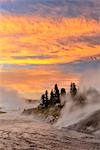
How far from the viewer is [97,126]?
296ft

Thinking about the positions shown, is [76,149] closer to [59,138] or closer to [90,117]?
[59,138]

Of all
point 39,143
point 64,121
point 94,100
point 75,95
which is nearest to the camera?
point 39,143

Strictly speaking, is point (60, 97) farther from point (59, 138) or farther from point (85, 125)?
point (59, 138)

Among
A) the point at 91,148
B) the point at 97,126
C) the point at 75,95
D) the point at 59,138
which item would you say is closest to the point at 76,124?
the point at 97,126

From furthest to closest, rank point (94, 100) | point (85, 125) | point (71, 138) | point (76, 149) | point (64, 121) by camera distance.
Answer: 1. point (94, 100)
2. point (64, 121)
3. point (85, 125)
4. point (71, 138)
5. point (76, 149)

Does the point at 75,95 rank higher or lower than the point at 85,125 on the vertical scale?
higher

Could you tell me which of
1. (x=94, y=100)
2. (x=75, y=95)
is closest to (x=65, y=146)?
(x=94, y=100)

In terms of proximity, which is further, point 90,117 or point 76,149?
point 90,117

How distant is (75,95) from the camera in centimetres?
17088

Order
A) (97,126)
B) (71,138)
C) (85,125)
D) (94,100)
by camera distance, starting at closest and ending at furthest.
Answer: (71,138)
(97,126)
(85,125)
(94,100)

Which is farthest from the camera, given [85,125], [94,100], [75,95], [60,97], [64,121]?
[60,97]

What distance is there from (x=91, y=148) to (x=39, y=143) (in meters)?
12.3

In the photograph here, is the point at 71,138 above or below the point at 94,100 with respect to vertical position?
below

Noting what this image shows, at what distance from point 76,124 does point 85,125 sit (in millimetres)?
6399
